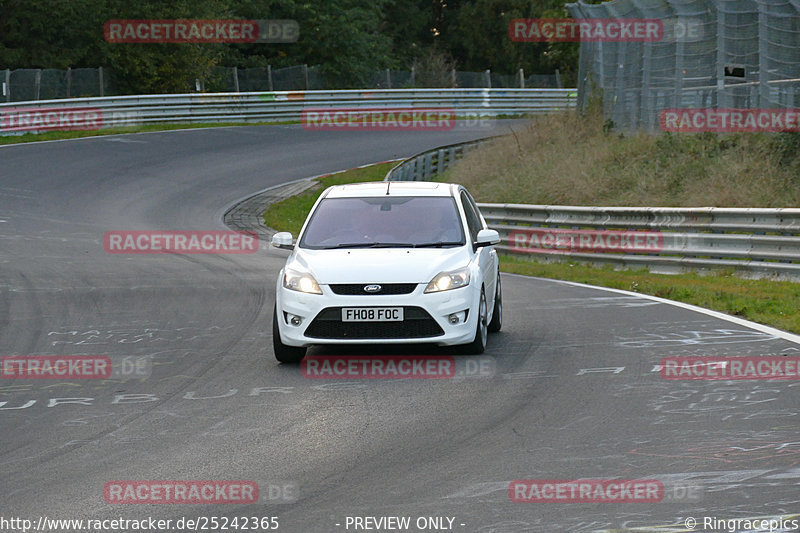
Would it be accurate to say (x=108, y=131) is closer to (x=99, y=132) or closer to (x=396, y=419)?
(x=99, y=132)

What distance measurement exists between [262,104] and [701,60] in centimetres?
2255

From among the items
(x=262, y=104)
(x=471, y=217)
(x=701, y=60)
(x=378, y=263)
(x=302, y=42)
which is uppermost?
(x=302, y=42)

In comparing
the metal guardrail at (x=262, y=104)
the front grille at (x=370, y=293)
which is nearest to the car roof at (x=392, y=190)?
the front grille at (x=370, y=293)

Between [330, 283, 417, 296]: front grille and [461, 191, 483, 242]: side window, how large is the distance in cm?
158

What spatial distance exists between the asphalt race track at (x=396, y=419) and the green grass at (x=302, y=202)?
9942mm

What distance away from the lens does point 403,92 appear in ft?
157

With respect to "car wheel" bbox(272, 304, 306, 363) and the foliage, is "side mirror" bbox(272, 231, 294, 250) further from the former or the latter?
the foliage

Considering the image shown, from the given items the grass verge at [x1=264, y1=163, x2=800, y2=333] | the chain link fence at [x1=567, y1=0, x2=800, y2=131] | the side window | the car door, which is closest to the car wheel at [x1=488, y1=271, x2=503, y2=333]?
the car door

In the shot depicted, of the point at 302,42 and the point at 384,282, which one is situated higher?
the point at 302,42

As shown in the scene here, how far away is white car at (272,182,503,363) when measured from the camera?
10.4 meters

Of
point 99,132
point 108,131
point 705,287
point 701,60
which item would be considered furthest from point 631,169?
point 108,131

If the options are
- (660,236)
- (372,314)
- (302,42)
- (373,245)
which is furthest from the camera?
(302,42)

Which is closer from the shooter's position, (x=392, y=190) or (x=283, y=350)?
(x=283, y=350)

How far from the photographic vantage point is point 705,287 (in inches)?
625
